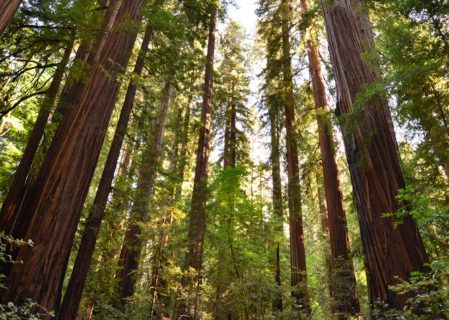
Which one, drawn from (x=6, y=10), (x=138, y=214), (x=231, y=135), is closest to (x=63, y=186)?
(x=6, y=10)

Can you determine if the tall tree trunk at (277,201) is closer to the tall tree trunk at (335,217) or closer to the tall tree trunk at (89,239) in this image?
the tall tree trunk at (335,217)

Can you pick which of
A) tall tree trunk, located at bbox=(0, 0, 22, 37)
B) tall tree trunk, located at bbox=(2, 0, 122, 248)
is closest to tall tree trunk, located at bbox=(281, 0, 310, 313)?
tall tree trunk, located at bbox=(2, 0, 122, 248)

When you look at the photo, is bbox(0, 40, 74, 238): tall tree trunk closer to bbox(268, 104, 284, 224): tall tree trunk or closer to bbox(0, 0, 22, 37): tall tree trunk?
bbox(0, 0, 22, 37): tall tree trunk

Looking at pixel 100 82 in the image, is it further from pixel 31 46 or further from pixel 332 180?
pixel 332 180

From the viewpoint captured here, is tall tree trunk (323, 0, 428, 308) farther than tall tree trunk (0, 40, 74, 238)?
No

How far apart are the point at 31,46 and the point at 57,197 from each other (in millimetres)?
3226

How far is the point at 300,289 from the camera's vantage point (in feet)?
A: 26.0

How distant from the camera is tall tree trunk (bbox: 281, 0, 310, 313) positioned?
935cm

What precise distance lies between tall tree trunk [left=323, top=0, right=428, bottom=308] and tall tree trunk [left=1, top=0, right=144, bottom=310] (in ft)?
12.9

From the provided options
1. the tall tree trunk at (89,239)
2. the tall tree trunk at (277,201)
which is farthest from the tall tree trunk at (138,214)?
the tall tree trunk at (277,201)

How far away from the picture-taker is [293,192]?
36.0ft

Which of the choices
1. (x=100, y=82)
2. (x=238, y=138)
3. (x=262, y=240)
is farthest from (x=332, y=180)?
(x=238, y=138)

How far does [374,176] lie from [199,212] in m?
6.75

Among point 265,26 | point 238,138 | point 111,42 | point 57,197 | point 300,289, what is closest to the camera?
point 57,197
